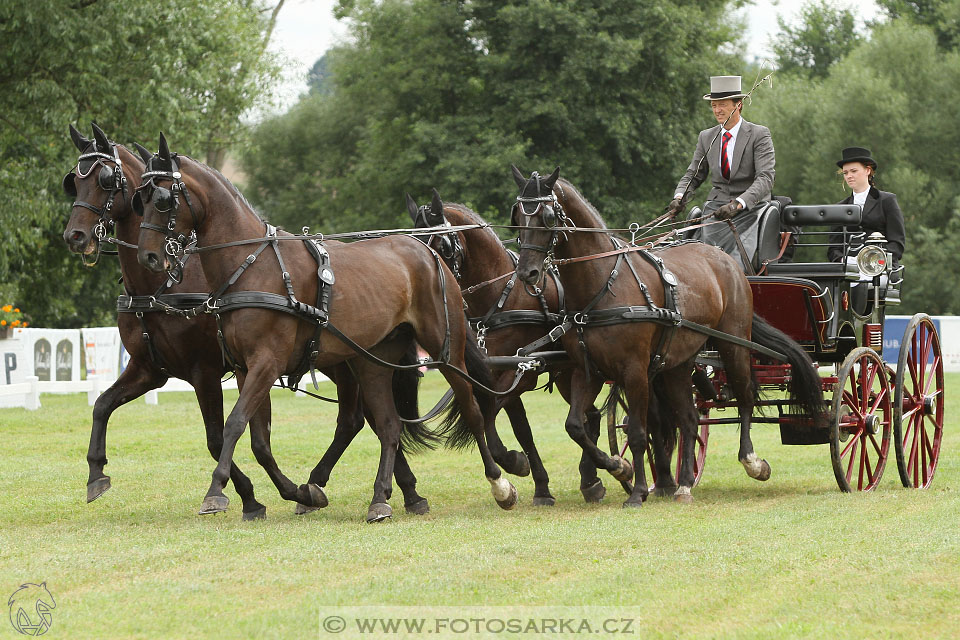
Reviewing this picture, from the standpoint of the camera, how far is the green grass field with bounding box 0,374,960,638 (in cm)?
501

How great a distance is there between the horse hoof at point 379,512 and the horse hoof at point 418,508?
48 centimetres

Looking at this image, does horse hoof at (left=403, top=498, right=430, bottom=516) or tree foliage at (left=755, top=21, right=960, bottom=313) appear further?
tree foliage at (left=755, top=21, right=960, bottom=313)

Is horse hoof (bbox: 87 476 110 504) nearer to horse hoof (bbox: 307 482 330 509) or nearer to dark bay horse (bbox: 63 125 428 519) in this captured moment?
dark bay horse (bbox: 63 125 428 519)

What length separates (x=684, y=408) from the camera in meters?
9.32

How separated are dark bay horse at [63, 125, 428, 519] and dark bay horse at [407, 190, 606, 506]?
116cm

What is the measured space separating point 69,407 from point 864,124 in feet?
84.0

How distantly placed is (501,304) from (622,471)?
4.90 feet

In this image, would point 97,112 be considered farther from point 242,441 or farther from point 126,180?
point 126,180

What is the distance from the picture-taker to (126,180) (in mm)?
7730

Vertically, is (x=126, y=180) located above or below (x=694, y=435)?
above

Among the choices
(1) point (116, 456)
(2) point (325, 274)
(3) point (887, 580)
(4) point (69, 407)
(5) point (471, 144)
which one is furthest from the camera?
(5) point (471, 144)

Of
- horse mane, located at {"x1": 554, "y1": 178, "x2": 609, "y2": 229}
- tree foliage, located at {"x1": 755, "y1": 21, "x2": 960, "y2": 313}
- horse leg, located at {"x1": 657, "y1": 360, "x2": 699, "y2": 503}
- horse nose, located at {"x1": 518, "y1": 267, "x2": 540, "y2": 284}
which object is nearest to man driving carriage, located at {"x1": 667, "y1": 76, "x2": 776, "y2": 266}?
horse leg, located at {"x1": 657, "y1": 360, "x2": 699, "y2": 503}

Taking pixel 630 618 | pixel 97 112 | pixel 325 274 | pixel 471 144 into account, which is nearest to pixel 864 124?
pixel 471 144

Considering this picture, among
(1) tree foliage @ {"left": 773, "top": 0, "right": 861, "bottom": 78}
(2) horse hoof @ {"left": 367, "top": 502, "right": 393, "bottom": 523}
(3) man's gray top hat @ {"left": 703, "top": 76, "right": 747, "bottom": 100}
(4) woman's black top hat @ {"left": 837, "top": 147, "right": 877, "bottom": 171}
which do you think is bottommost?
(2) horse hoof @ {"left": 367, "top": 502, "right": 393, "bottom": 523}
